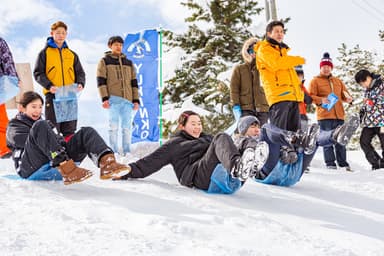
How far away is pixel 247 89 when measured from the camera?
531 centimetres

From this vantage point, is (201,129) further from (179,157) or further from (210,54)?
(210,54)

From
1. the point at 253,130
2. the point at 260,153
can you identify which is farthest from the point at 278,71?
the point at 260,153

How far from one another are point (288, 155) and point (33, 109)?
225cm

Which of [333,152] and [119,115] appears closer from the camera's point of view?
[119,115]

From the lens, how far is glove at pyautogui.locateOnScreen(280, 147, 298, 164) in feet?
12.7

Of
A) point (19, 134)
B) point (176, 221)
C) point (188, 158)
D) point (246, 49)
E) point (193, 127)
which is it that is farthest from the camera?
point (246, 49)

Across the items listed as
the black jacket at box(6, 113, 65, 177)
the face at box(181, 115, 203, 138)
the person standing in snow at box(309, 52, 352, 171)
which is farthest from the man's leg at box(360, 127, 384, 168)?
the black jacket at box(6, 113, 65, 177)

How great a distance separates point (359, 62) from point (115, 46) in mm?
17538

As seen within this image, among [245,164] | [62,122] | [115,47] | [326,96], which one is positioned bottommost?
[245,164]

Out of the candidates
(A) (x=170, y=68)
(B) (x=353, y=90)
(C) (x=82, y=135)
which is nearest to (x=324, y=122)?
(C) (x=82, y=135)

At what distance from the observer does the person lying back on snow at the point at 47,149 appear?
308 centimetres

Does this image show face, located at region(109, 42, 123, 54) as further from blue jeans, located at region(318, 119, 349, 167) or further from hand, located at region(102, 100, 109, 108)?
blue jeans, located at region(318, 119, 349, 167)

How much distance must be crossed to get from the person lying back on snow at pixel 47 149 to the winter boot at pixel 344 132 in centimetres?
236

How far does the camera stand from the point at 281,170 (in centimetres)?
405
